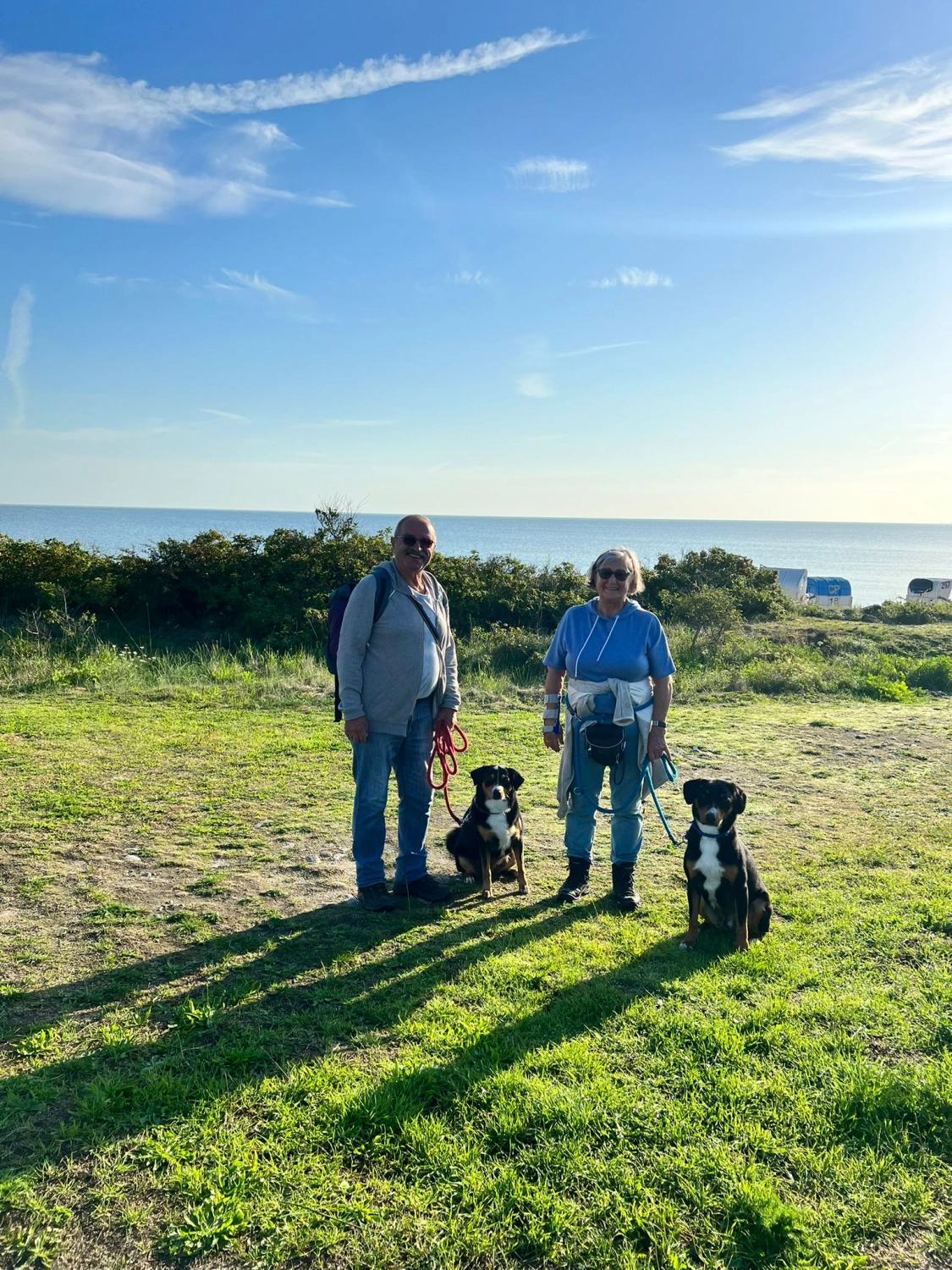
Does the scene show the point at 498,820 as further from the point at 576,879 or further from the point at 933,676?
the point at 933,676

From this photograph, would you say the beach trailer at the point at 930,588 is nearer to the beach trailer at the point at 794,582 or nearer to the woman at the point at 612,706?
the beach trailer at the point at 794,582

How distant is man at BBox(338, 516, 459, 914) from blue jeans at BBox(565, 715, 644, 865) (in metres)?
0.81

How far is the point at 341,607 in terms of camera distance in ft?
14.4

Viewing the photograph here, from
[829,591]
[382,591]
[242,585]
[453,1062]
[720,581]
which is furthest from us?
[829,591]

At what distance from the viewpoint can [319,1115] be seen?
2592 mm

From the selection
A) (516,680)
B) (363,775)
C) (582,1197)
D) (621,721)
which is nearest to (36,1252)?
(582,1197)

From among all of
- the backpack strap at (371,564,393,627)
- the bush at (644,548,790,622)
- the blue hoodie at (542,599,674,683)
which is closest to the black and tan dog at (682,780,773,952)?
the blue hoodie at (542,599,674,683)

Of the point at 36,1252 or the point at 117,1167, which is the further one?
the point at 117,1167

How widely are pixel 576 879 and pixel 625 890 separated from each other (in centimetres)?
30

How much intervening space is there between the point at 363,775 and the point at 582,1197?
2372 millimetres

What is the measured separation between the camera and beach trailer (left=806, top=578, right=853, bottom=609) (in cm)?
3077

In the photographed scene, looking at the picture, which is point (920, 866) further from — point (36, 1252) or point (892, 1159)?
point (36, 1252)

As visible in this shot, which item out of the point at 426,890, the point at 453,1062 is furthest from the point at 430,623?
the point at 453,1062

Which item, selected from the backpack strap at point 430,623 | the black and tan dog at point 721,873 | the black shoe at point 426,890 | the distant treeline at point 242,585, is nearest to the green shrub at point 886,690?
the distant treeline at point 242,585
